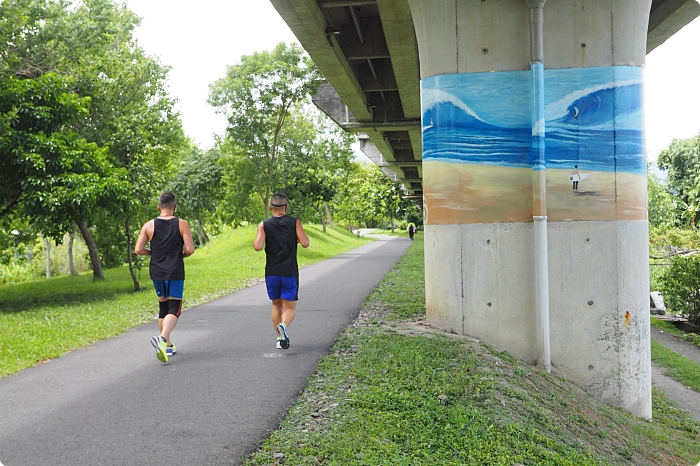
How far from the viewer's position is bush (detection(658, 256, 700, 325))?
1881 centimetres

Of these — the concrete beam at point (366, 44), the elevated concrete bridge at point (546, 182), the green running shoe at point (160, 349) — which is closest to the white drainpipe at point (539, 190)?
the elevated concrete bridge at point (546, 182)

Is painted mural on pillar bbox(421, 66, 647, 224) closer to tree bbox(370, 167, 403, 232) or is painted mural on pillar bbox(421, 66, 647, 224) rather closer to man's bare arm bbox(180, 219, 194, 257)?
man's bare arm bbox(180, 219, 194, 257)

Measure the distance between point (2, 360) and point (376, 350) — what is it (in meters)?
4.32

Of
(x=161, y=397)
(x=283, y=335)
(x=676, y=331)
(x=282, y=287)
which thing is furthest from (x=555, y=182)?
(x=676, y=331)

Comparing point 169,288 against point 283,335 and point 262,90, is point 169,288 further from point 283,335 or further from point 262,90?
point 262,90

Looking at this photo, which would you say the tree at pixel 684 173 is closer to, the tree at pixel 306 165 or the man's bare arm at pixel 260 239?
the tree at pixel 306 165

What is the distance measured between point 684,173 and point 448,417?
63.9 meters

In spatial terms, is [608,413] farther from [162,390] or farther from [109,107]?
[109,107]

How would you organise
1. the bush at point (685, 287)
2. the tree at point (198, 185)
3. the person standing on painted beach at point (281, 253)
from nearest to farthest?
the person standing on painted beach at point (281, 253)
the bush at point (685, 287)
the tree at point (198, 185)

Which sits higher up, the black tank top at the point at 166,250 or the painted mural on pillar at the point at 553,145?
the painted mural on pillar at the point at 553,145

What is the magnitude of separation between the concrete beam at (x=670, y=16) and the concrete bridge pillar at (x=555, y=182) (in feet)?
10.0

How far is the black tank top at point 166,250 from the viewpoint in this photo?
24.9 ft

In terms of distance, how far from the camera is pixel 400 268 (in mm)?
21906

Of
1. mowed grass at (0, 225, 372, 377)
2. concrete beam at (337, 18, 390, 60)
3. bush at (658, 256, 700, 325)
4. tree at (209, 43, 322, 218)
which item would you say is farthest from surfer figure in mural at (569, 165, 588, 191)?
tree at (209, 43, 322, 218)
